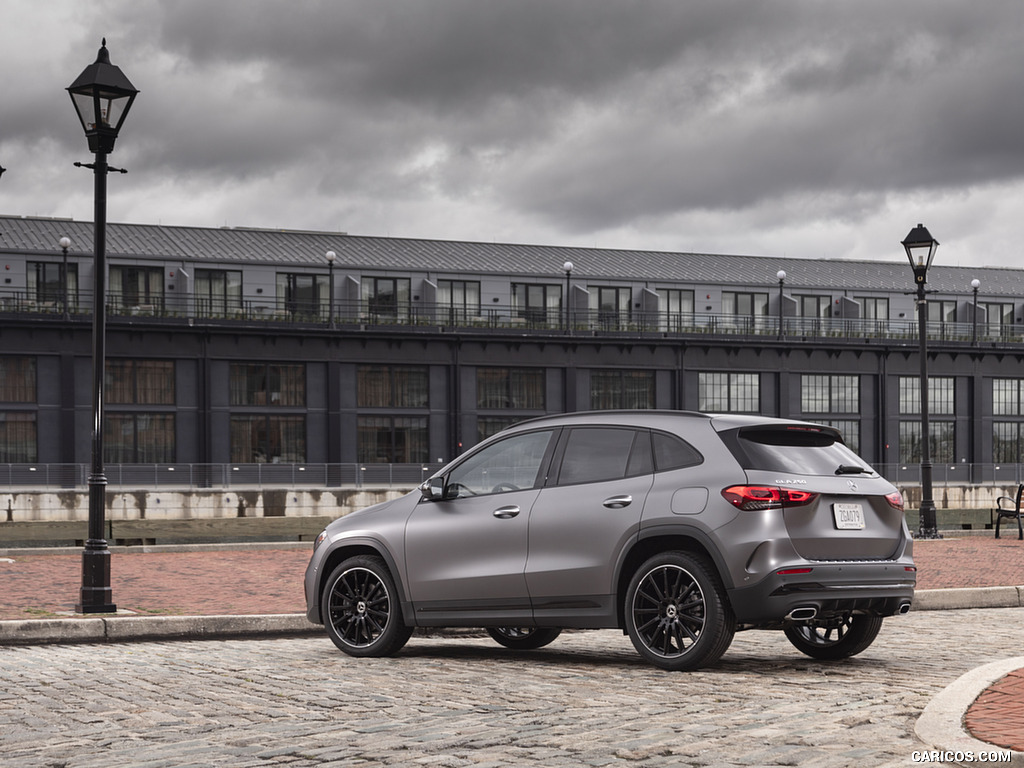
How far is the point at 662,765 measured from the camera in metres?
5.32

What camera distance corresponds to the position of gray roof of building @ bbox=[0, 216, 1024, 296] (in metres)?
54.5


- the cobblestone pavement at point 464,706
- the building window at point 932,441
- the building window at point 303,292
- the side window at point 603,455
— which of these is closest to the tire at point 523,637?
the cobblestone pavement at point 464,706

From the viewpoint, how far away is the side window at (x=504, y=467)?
29.5 feet

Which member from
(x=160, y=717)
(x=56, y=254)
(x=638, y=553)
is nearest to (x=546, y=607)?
(x=638, y=553)

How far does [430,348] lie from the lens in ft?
176

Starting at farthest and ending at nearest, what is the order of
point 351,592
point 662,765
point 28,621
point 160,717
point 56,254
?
point 56,254, point 28,621, point 351,592, point 160,717, point 662,765

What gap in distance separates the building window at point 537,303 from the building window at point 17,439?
2158cm

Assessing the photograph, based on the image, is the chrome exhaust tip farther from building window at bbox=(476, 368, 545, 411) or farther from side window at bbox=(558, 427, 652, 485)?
building window at bbox=(476, 368, 545, 411)

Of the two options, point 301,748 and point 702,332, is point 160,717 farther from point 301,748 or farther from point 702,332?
point 702,332

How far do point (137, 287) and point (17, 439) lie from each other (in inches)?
325

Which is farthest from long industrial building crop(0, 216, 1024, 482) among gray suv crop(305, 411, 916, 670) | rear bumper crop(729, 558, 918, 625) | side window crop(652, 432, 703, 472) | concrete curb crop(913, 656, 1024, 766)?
concrete curb crop(913, 656, 1024, 766)

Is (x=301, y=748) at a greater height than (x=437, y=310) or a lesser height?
lesser

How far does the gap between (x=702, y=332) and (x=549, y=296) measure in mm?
7294

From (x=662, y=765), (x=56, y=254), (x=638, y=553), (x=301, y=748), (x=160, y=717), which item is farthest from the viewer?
(x=56, y=254)
